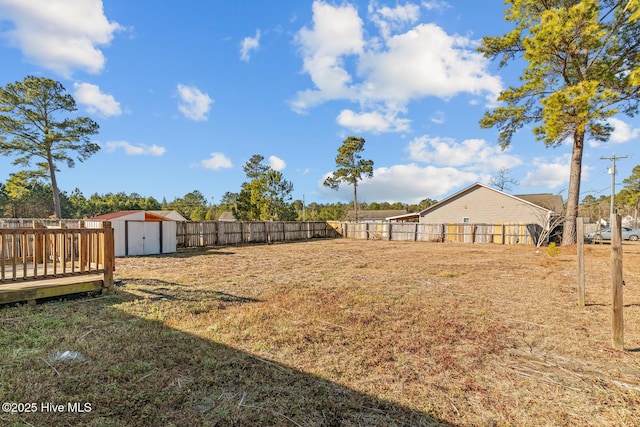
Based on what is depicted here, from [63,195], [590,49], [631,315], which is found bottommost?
[631,315]

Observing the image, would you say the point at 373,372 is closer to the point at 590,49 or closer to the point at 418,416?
the point at 418,416

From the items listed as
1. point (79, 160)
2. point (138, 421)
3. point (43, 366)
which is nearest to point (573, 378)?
point (138, 421)

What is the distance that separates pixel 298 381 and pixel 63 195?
47529 millimetres

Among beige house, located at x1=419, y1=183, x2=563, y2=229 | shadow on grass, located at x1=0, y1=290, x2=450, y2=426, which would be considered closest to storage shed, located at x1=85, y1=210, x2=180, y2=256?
shadow on grass, located at x1=0, y1=290, x2=450, y2=426

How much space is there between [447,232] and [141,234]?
19.4 m

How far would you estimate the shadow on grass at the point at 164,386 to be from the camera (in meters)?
2.13

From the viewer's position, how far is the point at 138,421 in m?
2.07

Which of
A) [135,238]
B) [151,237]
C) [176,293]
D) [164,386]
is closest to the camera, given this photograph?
[164,386]

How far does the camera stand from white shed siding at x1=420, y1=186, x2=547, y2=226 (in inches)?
942

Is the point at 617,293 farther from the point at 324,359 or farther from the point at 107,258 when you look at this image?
the point at 107,258

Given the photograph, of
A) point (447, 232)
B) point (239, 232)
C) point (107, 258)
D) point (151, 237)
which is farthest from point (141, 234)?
point (447, 232)

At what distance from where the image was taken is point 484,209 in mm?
25562

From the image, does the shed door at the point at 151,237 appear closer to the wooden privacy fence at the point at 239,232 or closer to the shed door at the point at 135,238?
the shed door at the point at 135,238

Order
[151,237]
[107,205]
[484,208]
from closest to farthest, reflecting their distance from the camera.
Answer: [151,237]
[484,208]
[107,205]
